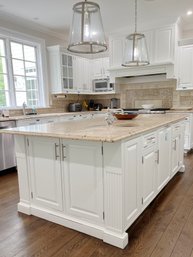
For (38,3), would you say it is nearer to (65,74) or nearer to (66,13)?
(66,13)

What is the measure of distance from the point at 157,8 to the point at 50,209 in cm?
409

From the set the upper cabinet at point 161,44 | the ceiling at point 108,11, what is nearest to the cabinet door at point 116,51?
the ceiling at point 108,11

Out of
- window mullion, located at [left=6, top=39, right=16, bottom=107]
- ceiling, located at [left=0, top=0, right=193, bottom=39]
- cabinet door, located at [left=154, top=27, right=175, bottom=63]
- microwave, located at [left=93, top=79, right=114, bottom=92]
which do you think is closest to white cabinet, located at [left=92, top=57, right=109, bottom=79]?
microwave, located at [left=93, top=79, right=114, bottom=92]

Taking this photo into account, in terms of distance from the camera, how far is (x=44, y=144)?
203 centimetres

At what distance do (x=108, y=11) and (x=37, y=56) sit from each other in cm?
191

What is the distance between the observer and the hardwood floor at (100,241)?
166cm

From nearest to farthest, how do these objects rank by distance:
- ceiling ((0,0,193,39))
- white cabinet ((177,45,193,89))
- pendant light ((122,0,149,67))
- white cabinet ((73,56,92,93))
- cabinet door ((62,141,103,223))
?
cabinet door ((62,141,103,223)) → pendant light ((122,0,149,67)) → ceiling ((0,0,193,39)) → white cabinet ((177,45,193,89)) → white cabinet ((73,56,92,93))

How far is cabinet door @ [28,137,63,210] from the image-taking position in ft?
6.52

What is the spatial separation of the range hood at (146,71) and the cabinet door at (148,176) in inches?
124

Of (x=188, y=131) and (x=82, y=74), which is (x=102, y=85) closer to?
(x=82, y=74)

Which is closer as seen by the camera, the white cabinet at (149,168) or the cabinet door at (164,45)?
the white cabinet at (149,168)

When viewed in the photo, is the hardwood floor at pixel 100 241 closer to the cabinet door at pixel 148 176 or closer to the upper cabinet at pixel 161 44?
the cabinet door at pixel 148 176

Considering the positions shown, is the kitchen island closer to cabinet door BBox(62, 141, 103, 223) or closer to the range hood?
cabinet door BBox(62, 141, 103, 223)

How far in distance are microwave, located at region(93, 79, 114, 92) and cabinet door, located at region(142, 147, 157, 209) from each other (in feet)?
12.6
